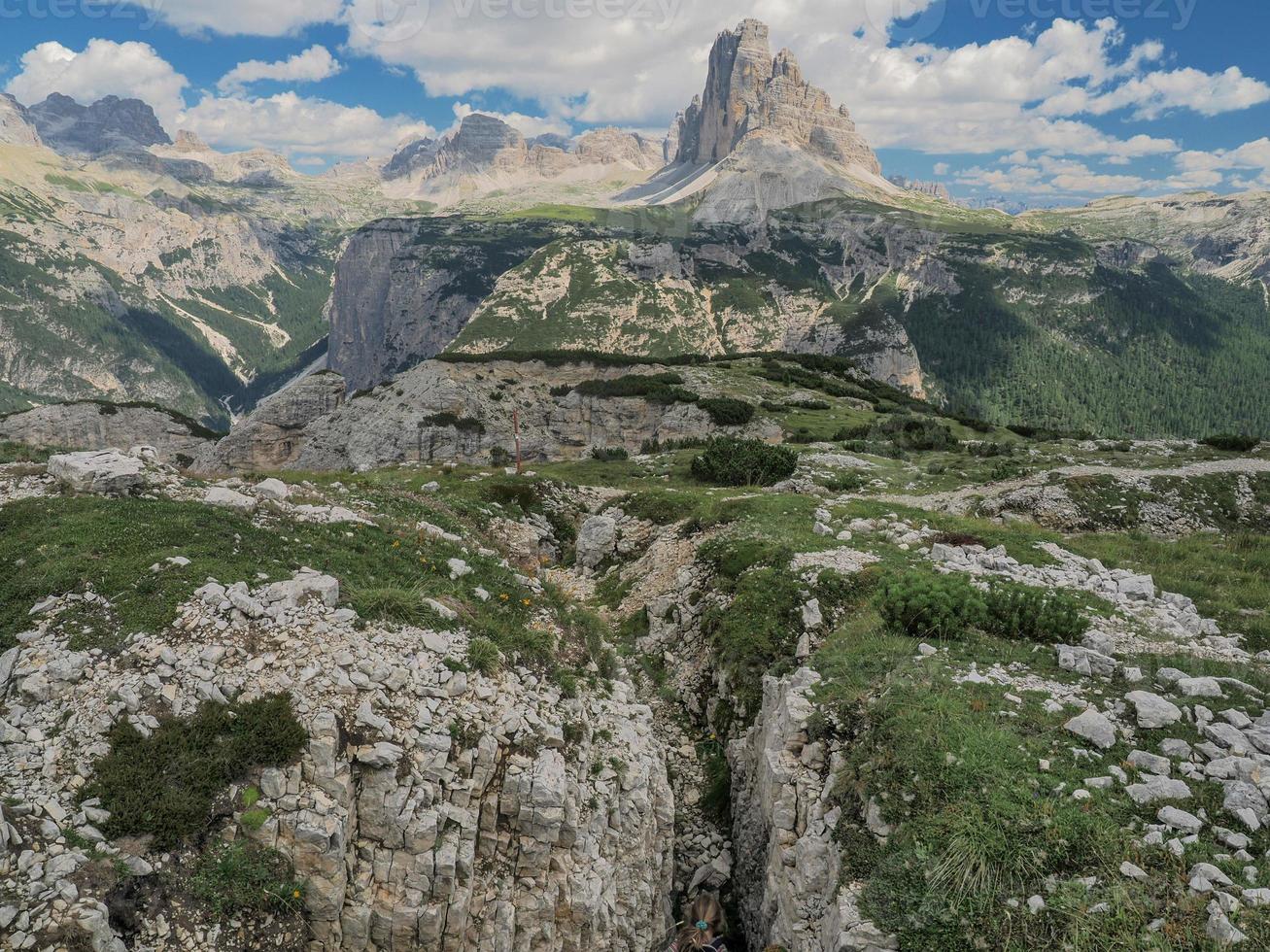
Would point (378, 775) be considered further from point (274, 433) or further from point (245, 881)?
point (274, 433)

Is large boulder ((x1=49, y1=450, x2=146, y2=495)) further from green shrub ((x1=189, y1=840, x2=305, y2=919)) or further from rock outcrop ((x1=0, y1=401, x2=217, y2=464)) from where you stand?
rock outcrop ((x1=0, y1=401, x2=217, y2=464))

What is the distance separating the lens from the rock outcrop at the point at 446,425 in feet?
225

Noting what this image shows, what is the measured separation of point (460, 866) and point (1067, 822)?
9.10m

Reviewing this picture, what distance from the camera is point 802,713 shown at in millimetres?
13102

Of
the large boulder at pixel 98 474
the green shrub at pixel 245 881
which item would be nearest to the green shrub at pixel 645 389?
the large boulder at pixel 98 474

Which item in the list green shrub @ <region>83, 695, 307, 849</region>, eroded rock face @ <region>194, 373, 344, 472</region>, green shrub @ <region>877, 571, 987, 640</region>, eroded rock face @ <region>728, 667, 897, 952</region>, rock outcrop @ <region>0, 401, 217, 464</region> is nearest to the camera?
green shrub @ <region>83, 695, 307, 849</region>

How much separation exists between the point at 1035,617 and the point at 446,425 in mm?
63068

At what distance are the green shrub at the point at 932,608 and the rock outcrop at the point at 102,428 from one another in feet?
257

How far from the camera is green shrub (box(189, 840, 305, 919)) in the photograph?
8273mm

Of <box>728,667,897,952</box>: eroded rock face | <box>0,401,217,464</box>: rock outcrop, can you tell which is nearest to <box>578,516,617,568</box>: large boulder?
<box>728,667,897,952</box>: eroded rock face

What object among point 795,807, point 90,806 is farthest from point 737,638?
point 90,806

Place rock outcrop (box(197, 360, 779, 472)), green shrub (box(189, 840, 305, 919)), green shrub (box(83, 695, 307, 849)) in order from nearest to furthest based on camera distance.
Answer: green shrub (box(189, 840, 305, 919)), green shrub (box(83, 695, 307, 849)), rock outcrop (box(197, 360, 779, 472))

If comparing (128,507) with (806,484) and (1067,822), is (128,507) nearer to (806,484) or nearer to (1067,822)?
(1067,822)

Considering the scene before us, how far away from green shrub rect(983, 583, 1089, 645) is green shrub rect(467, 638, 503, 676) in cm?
1128
